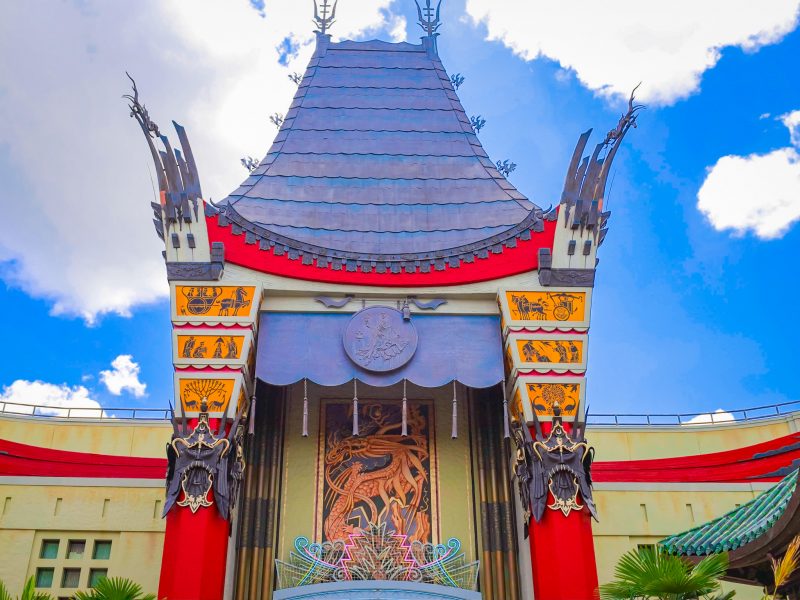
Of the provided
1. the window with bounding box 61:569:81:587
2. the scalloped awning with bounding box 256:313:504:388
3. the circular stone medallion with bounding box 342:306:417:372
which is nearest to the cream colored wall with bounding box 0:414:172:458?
the window with bounding box 61:569:81:587

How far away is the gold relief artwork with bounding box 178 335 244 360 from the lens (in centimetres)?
1606

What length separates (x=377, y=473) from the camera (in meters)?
17.1

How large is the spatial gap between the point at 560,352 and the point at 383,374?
3.36 meters

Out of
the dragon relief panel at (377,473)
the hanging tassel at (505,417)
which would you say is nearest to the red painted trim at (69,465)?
the dragon relief panel at (377,473)

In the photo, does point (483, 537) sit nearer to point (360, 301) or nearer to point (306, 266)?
point (360, 301)

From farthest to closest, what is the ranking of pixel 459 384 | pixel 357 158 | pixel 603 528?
pixel 357 158, pixel 459 384, pixel 603 528

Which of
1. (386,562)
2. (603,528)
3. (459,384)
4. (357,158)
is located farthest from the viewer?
(357,158)

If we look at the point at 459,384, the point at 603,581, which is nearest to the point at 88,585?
the point at 459,384

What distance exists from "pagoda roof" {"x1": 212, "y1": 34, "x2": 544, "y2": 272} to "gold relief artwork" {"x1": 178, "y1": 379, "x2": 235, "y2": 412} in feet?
9.78

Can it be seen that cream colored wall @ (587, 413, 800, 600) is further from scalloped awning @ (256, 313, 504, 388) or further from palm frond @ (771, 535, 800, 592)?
palm frond @ (771, 535, 800, 592)

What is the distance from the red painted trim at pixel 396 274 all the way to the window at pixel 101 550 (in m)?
5.89

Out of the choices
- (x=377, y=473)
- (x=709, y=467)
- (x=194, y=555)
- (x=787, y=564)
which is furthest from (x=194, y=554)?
(x=709, y=467)

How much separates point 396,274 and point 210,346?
3.87m

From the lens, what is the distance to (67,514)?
16.5 meters
